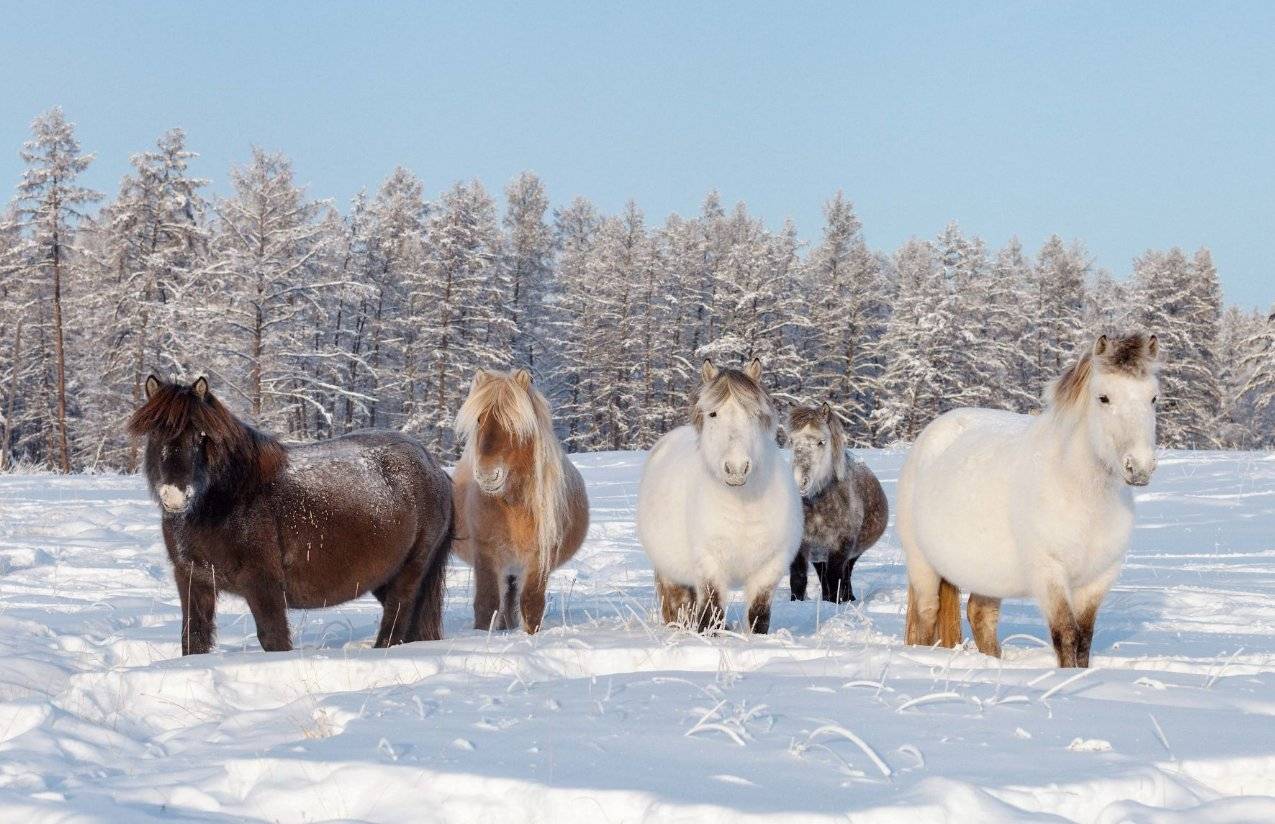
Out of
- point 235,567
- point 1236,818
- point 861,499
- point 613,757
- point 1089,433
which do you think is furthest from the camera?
point 861,499

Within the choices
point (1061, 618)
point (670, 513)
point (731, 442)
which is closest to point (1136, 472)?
point (1061, 618)

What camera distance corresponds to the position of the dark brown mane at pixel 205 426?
18.5 feet

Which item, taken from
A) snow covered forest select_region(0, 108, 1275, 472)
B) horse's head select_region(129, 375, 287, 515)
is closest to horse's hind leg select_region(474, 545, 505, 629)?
horse's head select_region(129, 375, 287, 515)

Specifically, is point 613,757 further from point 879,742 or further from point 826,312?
point 826,312

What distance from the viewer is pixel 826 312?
4484 centimetres

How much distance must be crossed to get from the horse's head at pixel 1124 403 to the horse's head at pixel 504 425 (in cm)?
385

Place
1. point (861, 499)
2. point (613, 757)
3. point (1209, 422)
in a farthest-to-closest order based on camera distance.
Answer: point (1209, 422)
point (861, 499)
point (613, 757)

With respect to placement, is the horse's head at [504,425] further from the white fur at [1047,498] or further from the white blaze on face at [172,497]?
the white fur at [1047,498]

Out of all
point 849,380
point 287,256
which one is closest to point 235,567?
point 287,256

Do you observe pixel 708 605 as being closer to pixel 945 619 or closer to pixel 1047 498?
pixel 945 619

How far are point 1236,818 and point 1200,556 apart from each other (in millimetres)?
11147

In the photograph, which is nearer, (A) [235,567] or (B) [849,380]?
(A) [235,567]

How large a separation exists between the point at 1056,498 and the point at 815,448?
521 centimetres

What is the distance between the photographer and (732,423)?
6.22 meters
